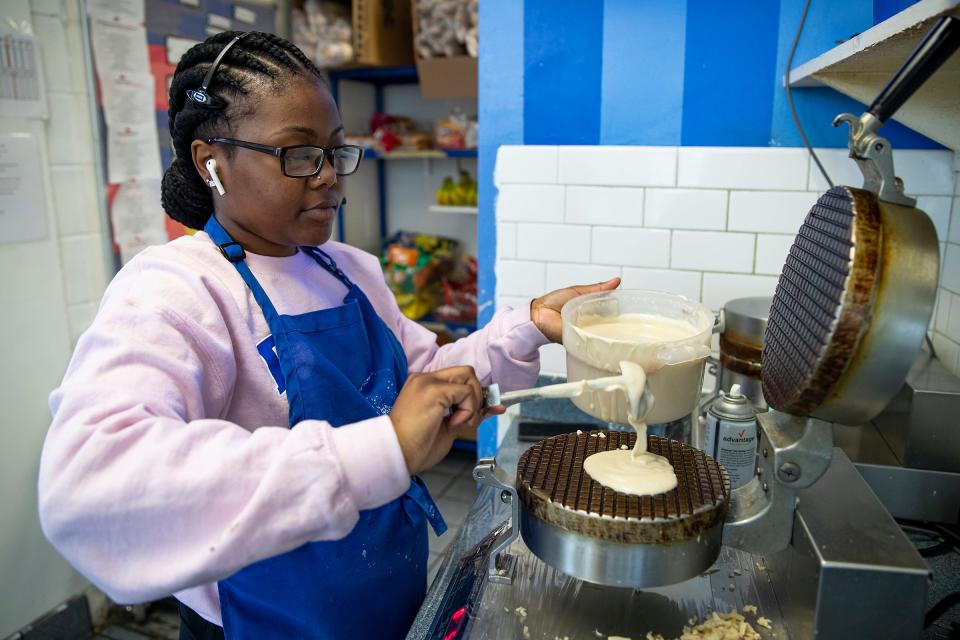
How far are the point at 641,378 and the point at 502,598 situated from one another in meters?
0.38

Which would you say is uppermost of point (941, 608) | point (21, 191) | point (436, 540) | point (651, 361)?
point (21, 191)

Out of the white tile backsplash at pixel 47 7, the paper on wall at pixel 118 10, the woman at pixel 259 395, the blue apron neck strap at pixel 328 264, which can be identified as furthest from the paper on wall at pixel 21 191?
the blue apron neck strap at pixel 328 264

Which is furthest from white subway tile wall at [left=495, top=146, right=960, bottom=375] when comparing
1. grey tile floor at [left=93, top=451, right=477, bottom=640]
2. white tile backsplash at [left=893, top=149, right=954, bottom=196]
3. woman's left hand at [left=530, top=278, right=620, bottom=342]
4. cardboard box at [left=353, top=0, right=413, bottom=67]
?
cardboard box at [left=353, top=0, right=413, bottom=67]

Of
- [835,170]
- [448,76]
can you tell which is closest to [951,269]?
[835,170]

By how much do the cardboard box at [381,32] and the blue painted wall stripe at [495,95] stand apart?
147 centimetres

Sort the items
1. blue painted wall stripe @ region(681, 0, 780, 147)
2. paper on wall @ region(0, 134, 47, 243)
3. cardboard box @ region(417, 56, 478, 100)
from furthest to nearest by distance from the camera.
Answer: cardboard box @ region(417, 56, 478, 100), paper on wall @ region(0, 134, 47, 243), blue painted wall stripe @ region(681, 0, 780, 147)

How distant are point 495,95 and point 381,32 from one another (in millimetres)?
1599

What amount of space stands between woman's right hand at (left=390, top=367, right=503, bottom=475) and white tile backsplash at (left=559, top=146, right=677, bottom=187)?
1099 millimetres

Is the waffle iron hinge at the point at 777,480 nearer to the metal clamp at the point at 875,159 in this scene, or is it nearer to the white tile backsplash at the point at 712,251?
the metal clamp at the point at 875,159

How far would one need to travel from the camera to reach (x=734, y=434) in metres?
1.15

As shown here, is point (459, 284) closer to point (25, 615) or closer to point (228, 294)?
point (25, 615)

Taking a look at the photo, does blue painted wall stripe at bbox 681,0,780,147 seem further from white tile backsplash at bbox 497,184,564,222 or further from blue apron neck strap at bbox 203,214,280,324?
blue apron neck strap at bbox 203,214,280,324

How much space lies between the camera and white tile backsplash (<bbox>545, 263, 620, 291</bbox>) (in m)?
1.90

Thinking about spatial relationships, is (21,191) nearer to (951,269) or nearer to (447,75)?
(447,75)
